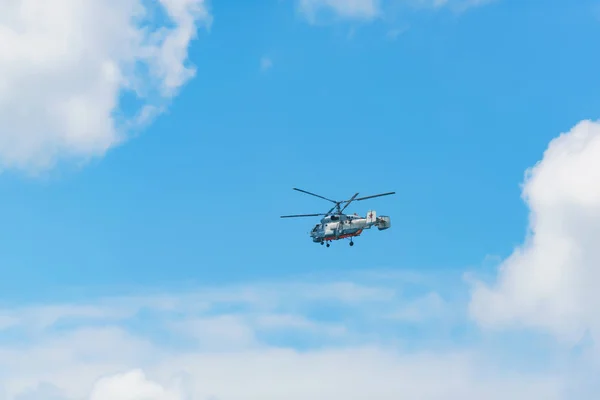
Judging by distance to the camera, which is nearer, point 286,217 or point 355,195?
point 355,195

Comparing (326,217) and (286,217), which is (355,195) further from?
(286,217)

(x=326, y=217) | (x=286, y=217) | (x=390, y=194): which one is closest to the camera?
(x=390, y=194)

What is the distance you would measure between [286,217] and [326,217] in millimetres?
17477

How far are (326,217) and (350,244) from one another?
10426 mm

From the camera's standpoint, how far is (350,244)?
163125 mm

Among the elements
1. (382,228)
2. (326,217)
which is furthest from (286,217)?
(382,228)

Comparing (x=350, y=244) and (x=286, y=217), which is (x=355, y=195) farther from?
(x=286, y=217)

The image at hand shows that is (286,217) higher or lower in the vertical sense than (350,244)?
higher

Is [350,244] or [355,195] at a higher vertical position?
[355,195]

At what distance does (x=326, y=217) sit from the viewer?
544ft

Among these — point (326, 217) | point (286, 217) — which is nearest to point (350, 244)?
point (326, 217)

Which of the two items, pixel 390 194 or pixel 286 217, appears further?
pixel 286 217

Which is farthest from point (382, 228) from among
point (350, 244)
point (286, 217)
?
point (286, 217)

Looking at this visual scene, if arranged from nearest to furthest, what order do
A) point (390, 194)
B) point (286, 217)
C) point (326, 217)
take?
point (390, 194), point (326, 217), point (286, 217)
